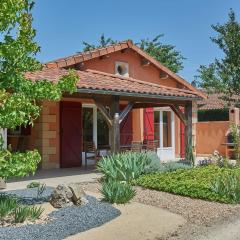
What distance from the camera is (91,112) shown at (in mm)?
15859

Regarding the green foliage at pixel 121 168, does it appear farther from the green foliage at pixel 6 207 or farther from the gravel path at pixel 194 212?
the green foliage at pixel 6 207

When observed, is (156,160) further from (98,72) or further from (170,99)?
(98,72)

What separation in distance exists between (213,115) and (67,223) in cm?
2341

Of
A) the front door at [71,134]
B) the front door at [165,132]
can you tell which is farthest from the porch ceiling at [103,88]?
the front door at [165,132]

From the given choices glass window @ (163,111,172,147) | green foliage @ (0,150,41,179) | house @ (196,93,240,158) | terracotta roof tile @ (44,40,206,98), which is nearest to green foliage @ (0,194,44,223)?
green foliage @ (0,150,41,179)

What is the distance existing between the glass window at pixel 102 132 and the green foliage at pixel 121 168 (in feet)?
16.8

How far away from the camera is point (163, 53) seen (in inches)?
1486

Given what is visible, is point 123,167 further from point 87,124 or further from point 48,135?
point 87,124

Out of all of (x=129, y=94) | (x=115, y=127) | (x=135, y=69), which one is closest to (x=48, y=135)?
(x=115, y=127)

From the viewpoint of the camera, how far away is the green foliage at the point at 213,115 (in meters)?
Result: 27.6

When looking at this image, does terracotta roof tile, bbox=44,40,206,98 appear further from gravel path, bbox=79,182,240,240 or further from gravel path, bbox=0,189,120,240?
gravel path, bbox=0,189,120,240

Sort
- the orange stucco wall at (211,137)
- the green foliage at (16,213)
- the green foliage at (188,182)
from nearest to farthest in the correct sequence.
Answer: the green foliage at (16,213) < the green foliage at (188,182) < the orange stucco wall at (211,137)

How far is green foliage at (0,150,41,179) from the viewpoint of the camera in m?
6.36

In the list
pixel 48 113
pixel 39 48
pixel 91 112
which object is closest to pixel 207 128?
pixel 91 112
